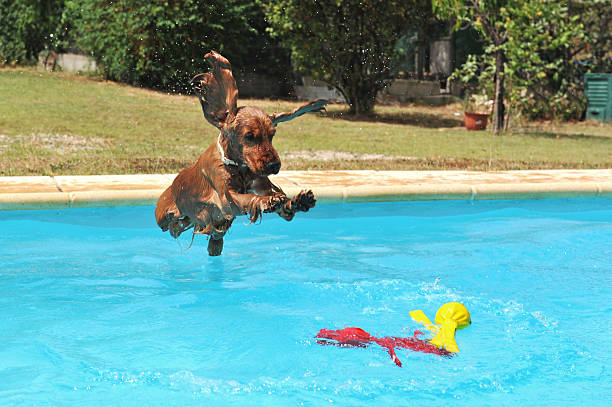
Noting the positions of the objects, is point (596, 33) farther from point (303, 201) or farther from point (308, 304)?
point (303, 201)

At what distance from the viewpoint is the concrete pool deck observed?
23.7 feet

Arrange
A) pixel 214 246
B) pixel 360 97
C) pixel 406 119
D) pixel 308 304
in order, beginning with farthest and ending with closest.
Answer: pixel 406 119 < pixel 360 97 < pixel 308 304 < pixel 214 246

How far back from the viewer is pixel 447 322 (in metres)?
4.98

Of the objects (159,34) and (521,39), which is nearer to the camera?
(521,39)

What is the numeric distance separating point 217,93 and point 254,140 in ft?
1.50

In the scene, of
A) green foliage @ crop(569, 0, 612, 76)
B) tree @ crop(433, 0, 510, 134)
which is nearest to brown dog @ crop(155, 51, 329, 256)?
tree @ crop(433, 0, 510, 134)

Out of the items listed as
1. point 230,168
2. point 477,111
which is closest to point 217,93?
point 230,168

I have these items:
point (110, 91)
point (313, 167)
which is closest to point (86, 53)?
point (110, 91)

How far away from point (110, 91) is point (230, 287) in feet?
40.5

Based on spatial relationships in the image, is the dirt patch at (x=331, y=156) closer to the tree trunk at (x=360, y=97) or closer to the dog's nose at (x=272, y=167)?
the tree trunk at (x=360, y=97)

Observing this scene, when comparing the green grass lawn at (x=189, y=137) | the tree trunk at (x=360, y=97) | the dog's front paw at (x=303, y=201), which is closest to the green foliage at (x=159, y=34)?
the green grass lawn at (x=189, y=137)

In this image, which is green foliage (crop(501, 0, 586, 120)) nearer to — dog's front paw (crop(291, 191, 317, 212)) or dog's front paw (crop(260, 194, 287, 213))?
dog's front paw (crop(260, 194, 287, 213))

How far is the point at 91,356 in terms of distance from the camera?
4.70m

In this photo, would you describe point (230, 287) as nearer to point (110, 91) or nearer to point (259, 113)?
point (259, 113)
